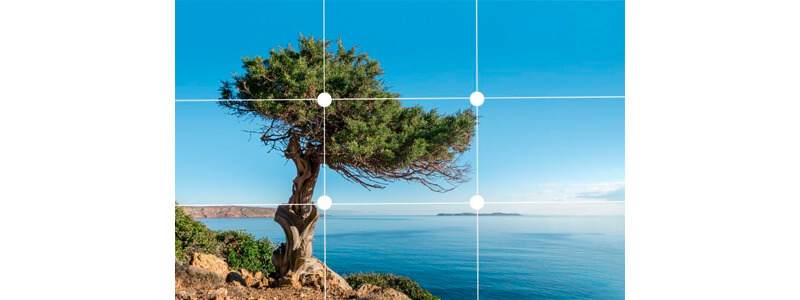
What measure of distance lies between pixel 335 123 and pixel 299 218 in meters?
0.68

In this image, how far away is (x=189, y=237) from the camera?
463 cm

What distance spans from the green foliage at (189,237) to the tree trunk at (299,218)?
476mm

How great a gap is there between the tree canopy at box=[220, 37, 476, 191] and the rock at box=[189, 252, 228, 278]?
0.92 meters

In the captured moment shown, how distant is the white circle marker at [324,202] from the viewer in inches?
178

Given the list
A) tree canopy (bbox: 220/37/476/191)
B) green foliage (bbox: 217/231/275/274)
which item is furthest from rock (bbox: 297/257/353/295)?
tree canopy (bbox: 220/37/476/191)

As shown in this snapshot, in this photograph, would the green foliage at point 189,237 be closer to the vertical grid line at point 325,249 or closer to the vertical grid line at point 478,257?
the vertical grid line at point 325,249

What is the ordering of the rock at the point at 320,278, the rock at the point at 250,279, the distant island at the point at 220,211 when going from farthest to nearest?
the rock at the point at 250,279 → the rock at the point at 320,278 → the distant island at the point at 220,211

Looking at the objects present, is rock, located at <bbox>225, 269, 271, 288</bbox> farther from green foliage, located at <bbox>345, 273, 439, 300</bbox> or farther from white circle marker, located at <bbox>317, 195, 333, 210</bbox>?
white circle marker, located at <bbox>317, 195, 333, 210</bbox>

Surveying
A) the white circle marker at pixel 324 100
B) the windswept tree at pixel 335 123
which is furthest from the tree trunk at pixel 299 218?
the white circle marker at pixel 324 100

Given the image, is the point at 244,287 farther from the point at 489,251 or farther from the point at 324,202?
the point at 489,251
